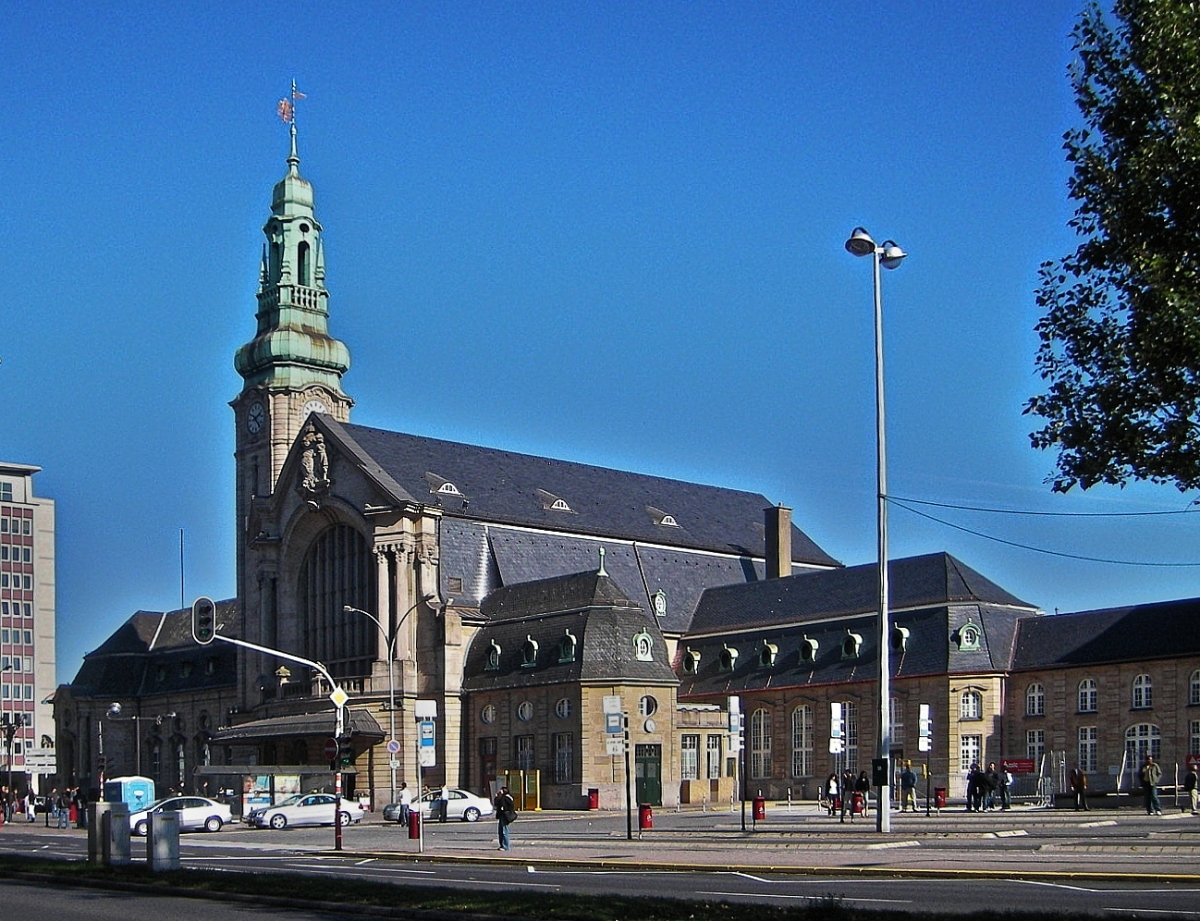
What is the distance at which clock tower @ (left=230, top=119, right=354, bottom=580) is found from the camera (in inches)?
3967

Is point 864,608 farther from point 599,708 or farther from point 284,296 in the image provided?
point 284,296

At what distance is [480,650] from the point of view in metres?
84.8

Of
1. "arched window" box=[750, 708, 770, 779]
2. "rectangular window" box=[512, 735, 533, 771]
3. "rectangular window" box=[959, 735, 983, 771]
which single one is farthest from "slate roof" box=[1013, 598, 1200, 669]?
"rectangular window" box=[512, 735, 533, 771]

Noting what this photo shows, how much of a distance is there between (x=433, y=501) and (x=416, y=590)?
4.90m

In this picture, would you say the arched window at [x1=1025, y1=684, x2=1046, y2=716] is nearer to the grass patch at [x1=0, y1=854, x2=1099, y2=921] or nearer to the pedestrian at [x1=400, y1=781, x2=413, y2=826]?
the pedestrian at [x1=400, y1=781, x2=413, y2=826]

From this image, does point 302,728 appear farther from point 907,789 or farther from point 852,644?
point 907,789

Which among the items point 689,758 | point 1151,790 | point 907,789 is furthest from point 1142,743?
point 1151,790

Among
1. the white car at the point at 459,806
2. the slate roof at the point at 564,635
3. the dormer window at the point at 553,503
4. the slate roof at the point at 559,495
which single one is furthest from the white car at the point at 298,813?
the dormer window at the point at 553,503

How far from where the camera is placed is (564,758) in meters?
78.5

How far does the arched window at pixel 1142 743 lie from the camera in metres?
70.8

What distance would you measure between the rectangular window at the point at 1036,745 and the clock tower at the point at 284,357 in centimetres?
4282

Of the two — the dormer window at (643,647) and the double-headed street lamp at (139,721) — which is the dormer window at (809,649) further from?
the double-headed street lamp at (139,721)

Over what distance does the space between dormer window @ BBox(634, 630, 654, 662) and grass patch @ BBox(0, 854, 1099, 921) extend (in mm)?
46698

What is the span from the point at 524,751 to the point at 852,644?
15212mm
